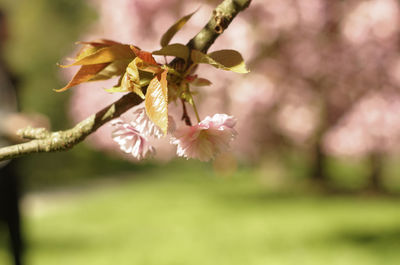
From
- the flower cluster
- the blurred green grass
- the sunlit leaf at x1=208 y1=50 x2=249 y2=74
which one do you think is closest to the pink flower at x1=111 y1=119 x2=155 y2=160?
the flower cluster

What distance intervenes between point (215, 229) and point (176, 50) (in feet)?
25.0

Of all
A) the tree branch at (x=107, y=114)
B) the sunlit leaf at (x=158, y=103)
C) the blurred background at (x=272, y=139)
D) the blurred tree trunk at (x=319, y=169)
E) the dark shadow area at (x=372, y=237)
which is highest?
the blurred tree trunk at (x=319, y=169)

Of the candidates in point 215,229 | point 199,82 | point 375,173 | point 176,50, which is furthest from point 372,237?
point 176,50

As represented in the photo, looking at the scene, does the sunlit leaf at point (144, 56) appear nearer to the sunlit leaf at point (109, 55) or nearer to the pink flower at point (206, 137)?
the sunlit leaf at point (109, 55)

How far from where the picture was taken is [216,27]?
1008 millimetres

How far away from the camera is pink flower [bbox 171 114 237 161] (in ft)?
3.28

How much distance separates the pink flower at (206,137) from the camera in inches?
39.4

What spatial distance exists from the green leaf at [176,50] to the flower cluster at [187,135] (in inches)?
4.5

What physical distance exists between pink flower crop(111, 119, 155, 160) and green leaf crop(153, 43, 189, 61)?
0.52ft

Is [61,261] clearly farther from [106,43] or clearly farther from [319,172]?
[319,172]

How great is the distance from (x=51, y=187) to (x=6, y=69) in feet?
46.2

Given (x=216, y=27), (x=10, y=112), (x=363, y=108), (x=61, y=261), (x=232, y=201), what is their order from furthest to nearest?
(x=232, y=201) → (x=363, y=108) → (x=61, y=261) → (x=10, y=112) → (x=216, y=27)

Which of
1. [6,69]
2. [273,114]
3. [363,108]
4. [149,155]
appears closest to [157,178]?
[273,114]

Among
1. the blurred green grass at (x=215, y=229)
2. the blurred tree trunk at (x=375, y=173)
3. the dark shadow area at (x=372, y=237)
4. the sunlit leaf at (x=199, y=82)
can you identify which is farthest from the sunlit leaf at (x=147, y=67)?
the blurred tree trunk at (x=375, y=173)
